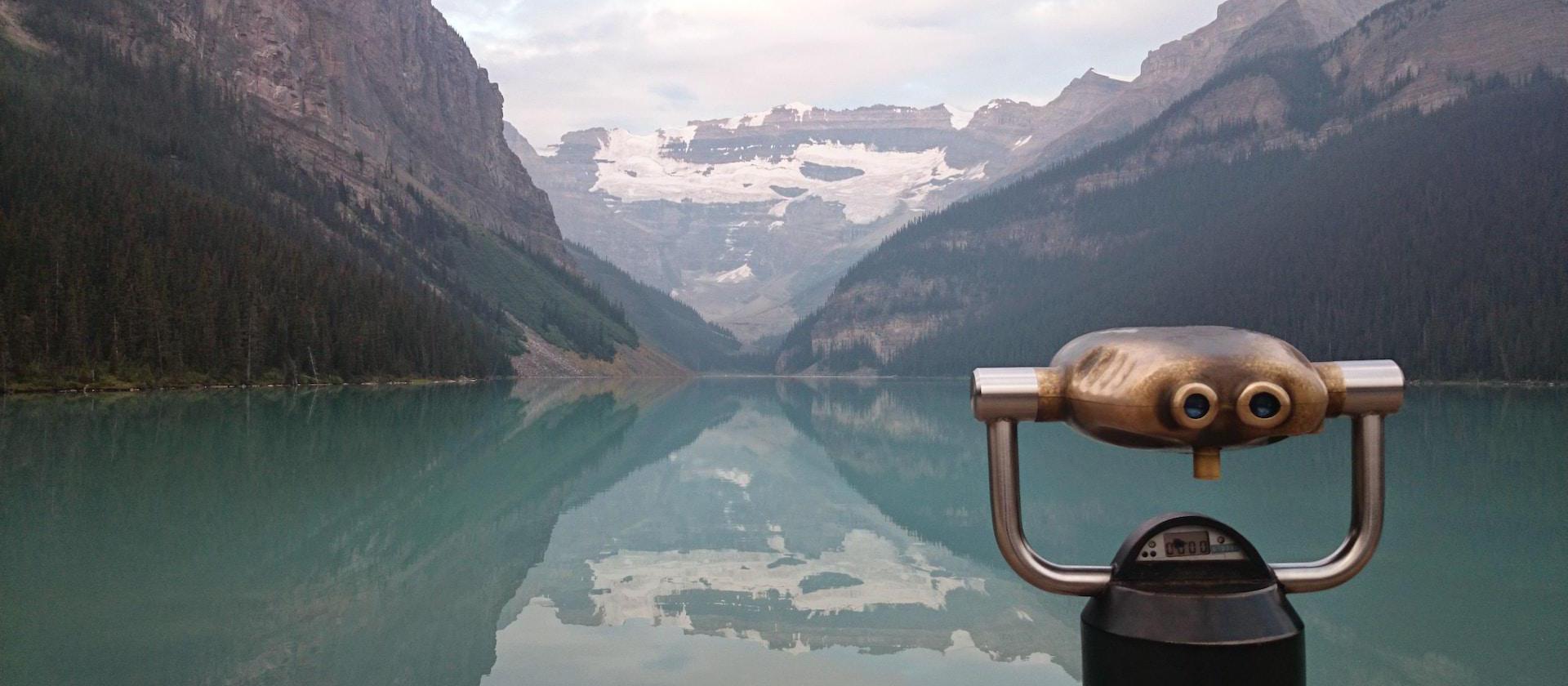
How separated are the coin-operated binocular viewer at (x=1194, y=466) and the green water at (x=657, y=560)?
6.37 meters

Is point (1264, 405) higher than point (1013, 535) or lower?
higher

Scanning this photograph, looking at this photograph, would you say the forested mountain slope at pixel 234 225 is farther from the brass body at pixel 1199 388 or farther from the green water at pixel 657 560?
the brass body at pixel 1199 388

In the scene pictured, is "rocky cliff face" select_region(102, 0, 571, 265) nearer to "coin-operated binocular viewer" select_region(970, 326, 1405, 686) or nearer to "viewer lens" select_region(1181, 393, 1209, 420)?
"coin-operated binocular viewer" select_region(970, 326, 1405, 686)

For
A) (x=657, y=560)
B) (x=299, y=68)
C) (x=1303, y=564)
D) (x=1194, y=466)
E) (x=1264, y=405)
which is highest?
(x=299, y=68)

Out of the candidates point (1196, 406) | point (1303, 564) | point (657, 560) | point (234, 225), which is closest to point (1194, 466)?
point (1196, 406)

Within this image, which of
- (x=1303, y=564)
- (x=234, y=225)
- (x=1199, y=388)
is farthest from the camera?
(x=234, y=225)

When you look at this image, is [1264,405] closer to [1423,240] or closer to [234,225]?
[234,225]

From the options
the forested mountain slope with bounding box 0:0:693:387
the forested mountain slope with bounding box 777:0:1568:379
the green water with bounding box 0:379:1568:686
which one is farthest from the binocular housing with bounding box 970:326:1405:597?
the forested mountain slope with bounding box 777:0:1568:379

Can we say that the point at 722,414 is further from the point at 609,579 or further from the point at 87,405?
the point at 609,579

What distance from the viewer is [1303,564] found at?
8.12 feet

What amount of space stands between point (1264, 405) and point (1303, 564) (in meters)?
0.49

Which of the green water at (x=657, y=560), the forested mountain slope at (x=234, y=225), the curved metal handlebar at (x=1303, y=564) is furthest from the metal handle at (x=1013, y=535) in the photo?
the forested mountain slope at (x=234, y=225)

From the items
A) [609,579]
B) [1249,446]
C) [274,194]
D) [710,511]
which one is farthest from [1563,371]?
[274,194]

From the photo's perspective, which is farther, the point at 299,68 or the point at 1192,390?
the point at 299,68
